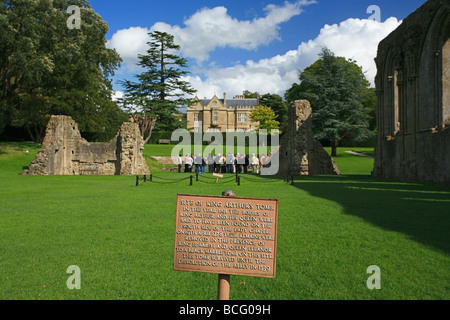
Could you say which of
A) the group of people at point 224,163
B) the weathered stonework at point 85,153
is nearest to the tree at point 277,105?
the group of people at point 224,163

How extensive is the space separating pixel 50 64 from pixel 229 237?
93.1 feet

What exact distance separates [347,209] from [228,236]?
6.23 metres

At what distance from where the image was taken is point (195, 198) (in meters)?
3.28

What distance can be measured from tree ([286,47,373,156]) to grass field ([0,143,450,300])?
28303 mm

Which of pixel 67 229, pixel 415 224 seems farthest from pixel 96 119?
pixel 415 224

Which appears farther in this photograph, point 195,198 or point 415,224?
point 415,224

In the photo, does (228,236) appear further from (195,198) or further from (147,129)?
(147,129)

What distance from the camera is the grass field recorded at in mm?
3801

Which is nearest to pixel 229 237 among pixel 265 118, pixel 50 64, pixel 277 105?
pixel 50 64

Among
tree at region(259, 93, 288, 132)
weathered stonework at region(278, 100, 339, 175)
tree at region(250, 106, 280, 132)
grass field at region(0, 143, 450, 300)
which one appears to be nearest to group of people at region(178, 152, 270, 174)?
weathered stonework at region(278, 100, 339, 175)

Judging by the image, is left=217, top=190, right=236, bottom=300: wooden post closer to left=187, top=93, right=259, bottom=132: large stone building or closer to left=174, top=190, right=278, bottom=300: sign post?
left=174, top=190, right=278, bottom=300: sign post

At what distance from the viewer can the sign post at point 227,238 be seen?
122 inches
